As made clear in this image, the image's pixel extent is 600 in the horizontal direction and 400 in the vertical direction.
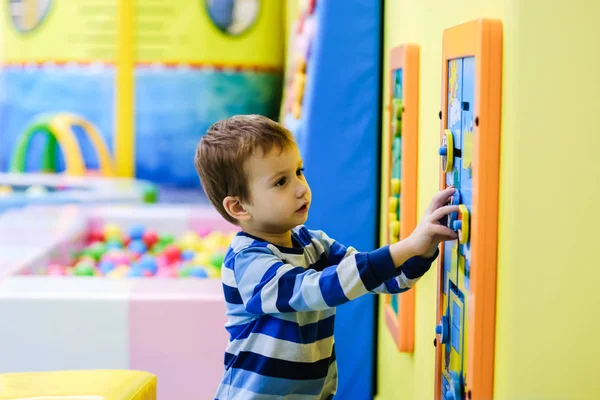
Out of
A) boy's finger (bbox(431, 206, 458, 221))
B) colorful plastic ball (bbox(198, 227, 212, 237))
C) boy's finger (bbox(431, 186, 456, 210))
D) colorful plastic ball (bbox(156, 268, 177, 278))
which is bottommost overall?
colorful plastic ball (bbox(156, 268, 177, 278))

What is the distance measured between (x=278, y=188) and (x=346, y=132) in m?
0.81

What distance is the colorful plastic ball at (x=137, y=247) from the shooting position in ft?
10.5

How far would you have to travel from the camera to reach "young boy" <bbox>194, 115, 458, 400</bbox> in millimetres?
1227

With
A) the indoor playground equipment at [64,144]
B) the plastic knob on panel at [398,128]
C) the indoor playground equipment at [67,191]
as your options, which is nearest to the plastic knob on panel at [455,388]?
the plastic knob on panel at [398,128]

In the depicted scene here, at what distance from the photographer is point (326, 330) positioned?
132 cm

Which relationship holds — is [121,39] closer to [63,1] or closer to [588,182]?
[63,1]

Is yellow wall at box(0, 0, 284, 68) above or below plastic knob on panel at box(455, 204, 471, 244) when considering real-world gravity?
above

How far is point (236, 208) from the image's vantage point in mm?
1316

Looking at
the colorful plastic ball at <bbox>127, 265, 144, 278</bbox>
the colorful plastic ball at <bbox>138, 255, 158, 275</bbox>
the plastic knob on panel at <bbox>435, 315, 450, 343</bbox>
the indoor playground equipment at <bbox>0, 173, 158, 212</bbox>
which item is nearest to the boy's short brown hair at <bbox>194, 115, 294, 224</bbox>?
the plastic knob on panel at <bbox>435, 315, 450, 343</bbox>

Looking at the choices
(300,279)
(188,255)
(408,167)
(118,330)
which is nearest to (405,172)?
(408,167)

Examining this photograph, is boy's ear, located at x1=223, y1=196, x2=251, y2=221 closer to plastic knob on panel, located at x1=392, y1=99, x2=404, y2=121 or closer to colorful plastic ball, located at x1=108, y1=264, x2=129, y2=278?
plastic knob on panel, located at x1=392, y1=99, x2=404, y2=121

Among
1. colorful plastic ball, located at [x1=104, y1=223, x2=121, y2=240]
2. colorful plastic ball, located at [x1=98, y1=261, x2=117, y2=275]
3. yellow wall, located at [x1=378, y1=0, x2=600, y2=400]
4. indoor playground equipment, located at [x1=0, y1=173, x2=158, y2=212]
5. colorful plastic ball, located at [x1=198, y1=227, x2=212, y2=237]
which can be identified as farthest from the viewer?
indoor playground equipment, located at [x1=0, y1=173, x2=158, y2=212]

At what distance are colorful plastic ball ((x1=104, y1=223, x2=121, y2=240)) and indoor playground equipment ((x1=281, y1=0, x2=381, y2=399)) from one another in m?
1.47

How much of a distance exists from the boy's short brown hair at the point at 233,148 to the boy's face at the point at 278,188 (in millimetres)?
11
